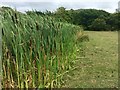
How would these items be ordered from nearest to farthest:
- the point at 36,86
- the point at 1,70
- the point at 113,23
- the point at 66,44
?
the point at 1,70 < the point at 36,86 < the point at 66,44 < the point at 113,23

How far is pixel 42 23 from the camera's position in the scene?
12.0ft

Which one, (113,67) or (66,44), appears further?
(113,67)

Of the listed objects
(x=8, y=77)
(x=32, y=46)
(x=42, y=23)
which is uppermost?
(x=42, y=23)

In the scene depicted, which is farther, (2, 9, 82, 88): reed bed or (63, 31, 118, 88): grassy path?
(63, 31, 118, 88): grassy path

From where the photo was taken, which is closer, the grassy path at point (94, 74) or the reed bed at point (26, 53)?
the reed bed at point (26, 53)

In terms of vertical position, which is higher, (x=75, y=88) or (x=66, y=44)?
(x=66, y=44)

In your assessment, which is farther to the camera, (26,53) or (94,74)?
(94,74)

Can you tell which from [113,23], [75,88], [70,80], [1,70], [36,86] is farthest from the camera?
[113,23]

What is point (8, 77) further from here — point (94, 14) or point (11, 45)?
point (94, 14)

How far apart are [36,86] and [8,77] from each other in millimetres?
383

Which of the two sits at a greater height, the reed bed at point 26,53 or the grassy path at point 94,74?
the reed bed at point 26,53

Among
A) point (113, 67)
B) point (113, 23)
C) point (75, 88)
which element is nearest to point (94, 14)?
point (113, 23)

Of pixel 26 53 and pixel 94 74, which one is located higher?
pixel 26 53

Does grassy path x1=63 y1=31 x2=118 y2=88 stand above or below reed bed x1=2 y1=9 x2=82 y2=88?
below
